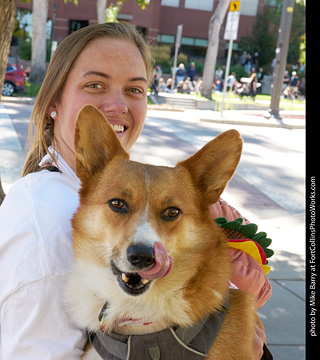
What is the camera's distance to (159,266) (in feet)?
6.38

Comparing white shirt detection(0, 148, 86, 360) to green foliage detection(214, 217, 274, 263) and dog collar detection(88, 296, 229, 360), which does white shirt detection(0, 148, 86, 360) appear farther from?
green foliage detection(214, 217, 274, 263)

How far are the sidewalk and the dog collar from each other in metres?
3.01

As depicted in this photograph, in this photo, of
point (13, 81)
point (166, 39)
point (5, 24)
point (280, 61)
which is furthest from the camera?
point (166, 39)

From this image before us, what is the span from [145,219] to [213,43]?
95.6 ft

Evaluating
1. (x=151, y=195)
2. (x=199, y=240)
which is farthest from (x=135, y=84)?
(x=199, y=240)

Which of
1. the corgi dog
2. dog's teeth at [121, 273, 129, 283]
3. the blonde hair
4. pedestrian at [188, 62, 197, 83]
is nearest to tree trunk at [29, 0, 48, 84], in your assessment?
pedestrian at [188, 62, 197, 83]

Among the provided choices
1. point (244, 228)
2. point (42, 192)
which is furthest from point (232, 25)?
point (42, 192)

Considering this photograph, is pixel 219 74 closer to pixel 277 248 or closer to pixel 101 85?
pixel 277 248

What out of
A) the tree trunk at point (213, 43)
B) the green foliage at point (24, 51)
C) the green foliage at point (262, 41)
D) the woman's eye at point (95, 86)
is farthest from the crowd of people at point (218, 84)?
the woman's eye at point (95, 86)

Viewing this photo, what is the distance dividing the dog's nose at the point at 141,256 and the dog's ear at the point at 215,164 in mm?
590

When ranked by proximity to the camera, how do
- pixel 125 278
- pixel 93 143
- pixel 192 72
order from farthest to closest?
pixel 192 72 < pixel 93 143 < pixel 125 278

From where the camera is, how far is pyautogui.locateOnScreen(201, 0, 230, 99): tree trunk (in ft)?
96.3

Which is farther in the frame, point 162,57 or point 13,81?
point 162,57

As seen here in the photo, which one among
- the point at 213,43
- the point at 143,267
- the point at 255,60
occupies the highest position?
the point at 213,43
